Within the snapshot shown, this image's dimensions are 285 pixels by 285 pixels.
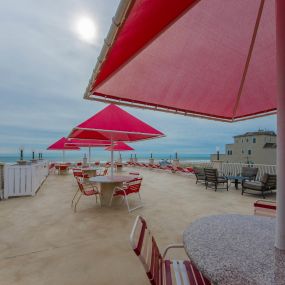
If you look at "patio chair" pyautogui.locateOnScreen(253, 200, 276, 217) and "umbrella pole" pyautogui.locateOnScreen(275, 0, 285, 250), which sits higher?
"umbrella pole" pyautogui.locateOnScreen(275, 0, 285, 250)

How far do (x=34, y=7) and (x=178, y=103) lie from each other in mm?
5714

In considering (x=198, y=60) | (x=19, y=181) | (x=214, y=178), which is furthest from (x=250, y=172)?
(x=19, y=181)

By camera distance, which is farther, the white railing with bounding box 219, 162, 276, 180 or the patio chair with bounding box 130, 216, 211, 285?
the white railing with bounding box 219, 162, 276, 180

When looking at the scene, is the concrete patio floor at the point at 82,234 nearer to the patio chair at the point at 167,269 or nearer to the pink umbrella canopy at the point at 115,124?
the patio chair at the point at 167,269

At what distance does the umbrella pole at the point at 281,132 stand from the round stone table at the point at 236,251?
0.15m

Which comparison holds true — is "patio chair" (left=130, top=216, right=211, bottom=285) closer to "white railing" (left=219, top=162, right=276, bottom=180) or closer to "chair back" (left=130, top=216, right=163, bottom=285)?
"chair back" (left=130, top=216, right=163, bottom=285)

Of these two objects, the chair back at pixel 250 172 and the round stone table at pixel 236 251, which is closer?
the round stone table at pixel 236 251

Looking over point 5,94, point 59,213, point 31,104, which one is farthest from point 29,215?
point 31,104

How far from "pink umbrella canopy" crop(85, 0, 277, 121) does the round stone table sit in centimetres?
157

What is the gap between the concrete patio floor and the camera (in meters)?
2.50

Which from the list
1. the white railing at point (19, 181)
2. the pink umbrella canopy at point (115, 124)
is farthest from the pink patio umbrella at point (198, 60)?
the white railing at point (19, 181)

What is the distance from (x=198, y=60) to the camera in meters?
2.41

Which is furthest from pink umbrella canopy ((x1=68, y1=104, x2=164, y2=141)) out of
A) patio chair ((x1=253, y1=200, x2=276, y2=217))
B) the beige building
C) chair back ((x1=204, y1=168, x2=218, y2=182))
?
the beige building

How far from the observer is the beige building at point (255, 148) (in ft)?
116
